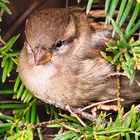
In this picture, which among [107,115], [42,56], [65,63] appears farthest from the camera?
[65,63]

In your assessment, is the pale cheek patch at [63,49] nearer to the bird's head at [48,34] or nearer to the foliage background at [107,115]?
Result: the bird's head at [48,34]

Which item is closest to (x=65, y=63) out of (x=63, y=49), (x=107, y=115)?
(x=63, y=49)

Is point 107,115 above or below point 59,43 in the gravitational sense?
below

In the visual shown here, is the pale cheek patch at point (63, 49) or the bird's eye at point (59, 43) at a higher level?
the bird's eye at point (59, 43)

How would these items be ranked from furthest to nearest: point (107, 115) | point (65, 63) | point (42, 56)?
point (65, 63) < point (42, 56) < point (107, 115)

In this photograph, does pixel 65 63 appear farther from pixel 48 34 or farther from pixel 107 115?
pixel 107 115

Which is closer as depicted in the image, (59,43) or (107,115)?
(107,115)

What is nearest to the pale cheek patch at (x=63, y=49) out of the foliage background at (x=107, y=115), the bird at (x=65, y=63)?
the bird at (x=65, y=63)

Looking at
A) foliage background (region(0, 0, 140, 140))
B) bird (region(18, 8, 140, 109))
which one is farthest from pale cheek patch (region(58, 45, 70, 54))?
foliage background (region(0, 0, 140, 140))
